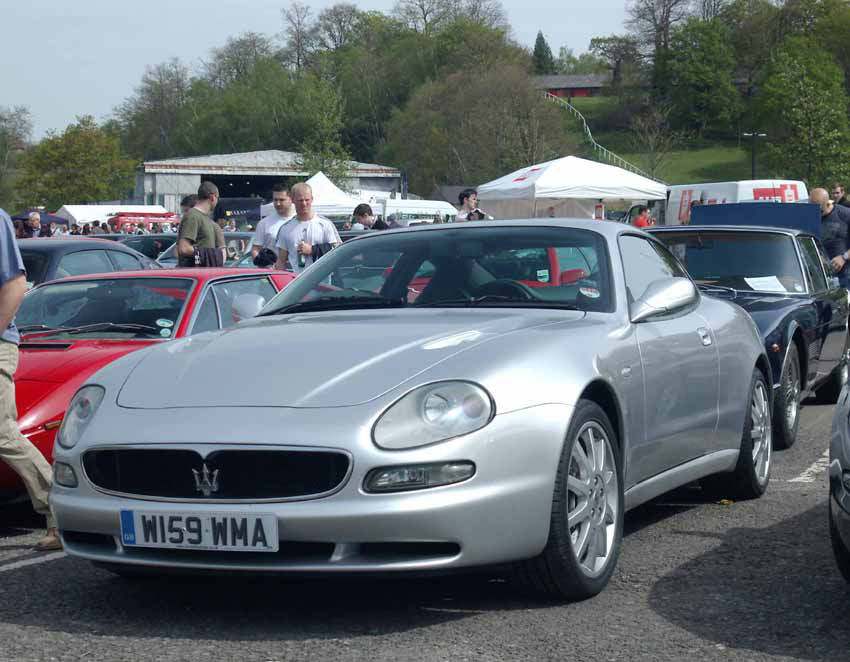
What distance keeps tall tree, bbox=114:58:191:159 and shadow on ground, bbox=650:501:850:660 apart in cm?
11415

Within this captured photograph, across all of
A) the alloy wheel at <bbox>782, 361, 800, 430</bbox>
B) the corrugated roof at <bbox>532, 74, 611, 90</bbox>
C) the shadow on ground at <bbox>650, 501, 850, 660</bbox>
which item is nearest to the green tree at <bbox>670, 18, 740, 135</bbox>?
the corrugated roof at <bbox>532, 74, 611, 90</bbox>

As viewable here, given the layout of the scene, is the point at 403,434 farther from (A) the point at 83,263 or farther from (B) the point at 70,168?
(B) the point at 70,168

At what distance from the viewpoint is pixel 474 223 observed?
18.7 ft

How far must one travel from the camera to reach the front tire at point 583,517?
4.13 meters

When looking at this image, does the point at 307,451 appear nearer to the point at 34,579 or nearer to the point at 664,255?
the point at 34,579

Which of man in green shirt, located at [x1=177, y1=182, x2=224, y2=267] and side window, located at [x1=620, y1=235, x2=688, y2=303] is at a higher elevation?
side window, located at [x1=620, y1=235, x2=688, y2=303]

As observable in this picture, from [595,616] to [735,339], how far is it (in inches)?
94.4

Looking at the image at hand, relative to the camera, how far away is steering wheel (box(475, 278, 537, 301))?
5.14 meters

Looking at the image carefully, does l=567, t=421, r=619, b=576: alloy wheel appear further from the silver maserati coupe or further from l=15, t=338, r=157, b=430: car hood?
l=15, t=338, r=157, b=430: car hood

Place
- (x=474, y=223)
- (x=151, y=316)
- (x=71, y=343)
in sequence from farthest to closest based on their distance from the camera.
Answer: (x=151, y=316) → (x=71, y=343) → (x=474, y=223)

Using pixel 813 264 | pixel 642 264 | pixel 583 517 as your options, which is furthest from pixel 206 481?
pixel 813 264

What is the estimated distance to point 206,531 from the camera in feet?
12.8

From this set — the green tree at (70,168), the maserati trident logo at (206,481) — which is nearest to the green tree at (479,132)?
the green tree at (70,168)

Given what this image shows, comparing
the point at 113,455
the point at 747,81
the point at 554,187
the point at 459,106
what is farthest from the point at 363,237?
the point at 747,81
